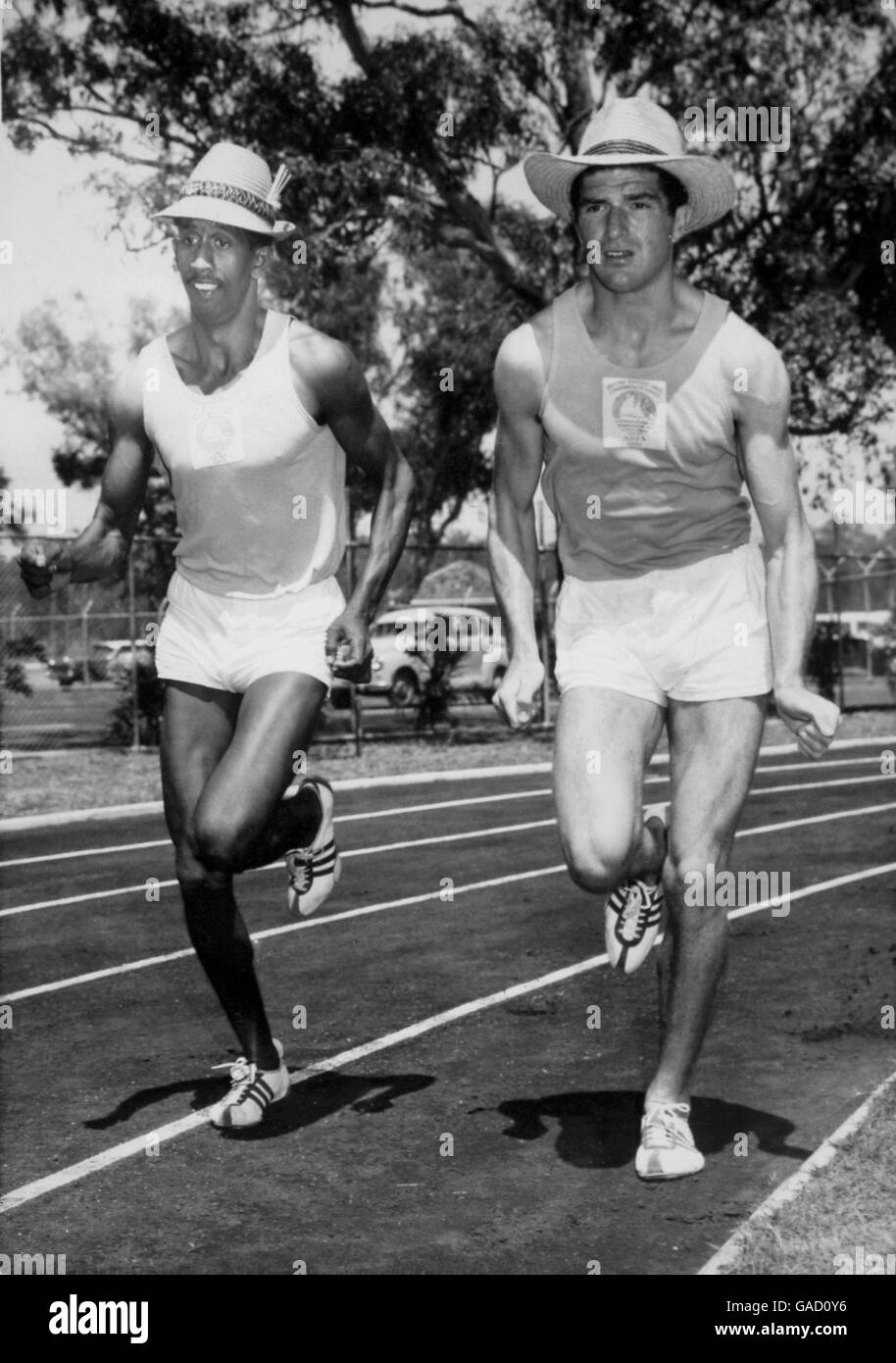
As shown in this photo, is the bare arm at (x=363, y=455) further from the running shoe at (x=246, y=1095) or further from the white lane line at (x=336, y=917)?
the white lane line at (x=336, y=917)

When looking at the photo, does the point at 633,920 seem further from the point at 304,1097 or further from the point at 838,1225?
the point at 304,1097

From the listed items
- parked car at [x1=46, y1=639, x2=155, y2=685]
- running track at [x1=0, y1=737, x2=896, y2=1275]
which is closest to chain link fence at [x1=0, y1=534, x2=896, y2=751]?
parked car at [x1=46, y1=639, x2=155, y2=685]

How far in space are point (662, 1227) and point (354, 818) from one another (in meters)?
10.5

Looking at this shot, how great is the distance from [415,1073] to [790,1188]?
1.92 metres

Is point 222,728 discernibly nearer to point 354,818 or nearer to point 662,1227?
point 662,1227

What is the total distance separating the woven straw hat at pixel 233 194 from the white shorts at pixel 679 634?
1.34 metres

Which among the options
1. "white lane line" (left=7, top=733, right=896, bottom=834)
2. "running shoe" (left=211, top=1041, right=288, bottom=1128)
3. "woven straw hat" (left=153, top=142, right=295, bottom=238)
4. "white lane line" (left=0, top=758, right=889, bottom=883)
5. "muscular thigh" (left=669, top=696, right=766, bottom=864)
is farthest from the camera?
"white lane line" (left=7, top=733, right=896, bottom=834)

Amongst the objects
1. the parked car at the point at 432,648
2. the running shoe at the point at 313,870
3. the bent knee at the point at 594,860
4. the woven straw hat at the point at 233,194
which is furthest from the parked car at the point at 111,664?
the bent knee at the point at 594,860

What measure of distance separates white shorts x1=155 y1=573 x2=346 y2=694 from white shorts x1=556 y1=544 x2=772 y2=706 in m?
0.73

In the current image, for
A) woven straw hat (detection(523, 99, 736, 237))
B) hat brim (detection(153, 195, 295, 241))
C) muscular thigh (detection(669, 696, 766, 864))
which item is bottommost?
muscular thigh (detection(669, 696, 766, 864))

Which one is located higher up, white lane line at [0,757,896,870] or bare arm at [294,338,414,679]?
bare arm at [294,338,414,679]

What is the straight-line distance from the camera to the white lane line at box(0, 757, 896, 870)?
1301 cm

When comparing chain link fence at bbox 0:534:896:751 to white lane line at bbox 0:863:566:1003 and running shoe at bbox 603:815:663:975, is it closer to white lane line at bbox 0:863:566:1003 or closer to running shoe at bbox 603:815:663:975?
white lane line at bbox 0:863:566:1003

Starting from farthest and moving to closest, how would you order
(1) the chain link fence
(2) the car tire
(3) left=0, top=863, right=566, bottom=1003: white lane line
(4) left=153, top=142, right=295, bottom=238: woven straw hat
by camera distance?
(2) the car tire, (1) the chain link fence, (3) left=0, top=863, right=566, bottom=1003: white lane line, (4) left=153, top=142, right=295, bottom=238: woven straw hat
